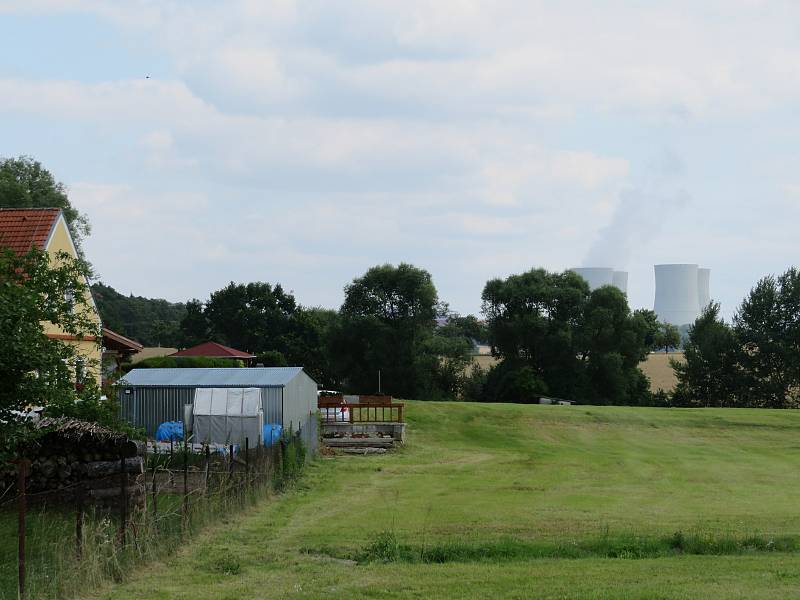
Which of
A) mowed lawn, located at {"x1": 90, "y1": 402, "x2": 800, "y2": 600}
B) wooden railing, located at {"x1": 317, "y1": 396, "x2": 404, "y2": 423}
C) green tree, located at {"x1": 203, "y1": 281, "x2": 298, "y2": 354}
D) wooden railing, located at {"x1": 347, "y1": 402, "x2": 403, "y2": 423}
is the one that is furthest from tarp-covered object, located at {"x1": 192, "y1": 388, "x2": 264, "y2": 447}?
green tree, located at {"x1": 203, "y1": 281, "x2": 298, "y2": 354}

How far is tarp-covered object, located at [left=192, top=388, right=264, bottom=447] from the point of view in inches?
1155

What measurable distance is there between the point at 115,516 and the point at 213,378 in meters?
17.3

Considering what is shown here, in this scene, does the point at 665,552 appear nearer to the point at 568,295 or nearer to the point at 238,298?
the point at 568,295

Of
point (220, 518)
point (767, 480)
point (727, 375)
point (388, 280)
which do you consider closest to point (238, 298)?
point (388, 280)

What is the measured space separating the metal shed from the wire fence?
29.6 ft

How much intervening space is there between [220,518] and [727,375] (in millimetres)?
60365

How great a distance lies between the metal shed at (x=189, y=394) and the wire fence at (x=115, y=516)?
355 inches

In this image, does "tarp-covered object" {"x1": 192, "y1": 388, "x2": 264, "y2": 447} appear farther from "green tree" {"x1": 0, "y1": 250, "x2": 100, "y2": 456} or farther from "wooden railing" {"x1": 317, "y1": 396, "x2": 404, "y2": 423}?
"green tree" {"x1": 0, "y1": 250, "x2": 100, "y2": 456}

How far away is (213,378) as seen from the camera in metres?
31.7

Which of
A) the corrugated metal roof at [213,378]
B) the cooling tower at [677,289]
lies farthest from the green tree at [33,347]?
the cooling tower at [677,289]

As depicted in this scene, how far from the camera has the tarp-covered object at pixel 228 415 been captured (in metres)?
29.3

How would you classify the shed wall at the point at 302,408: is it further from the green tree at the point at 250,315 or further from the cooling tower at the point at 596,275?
the cooling tower at the point at 596,275

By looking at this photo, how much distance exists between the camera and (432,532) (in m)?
15.9

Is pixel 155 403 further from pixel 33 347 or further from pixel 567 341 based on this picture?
pixel 567 341
